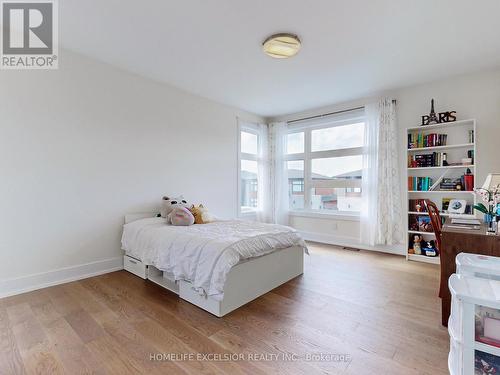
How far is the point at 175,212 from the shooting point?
3043mm

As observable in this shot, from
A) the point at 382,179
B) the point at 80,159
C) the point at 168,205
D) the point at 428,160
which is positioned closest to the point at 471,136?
the point at 428,160

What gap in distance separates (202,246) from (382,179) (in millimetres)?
3150

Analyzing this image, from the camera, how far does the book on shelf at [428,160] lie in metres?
3.45

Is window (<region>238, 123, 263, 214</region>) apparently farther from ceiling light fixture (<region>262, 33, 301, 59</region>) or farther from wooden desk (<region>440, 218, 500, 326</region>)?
wooden desk (<region>440, 218, 500, 326</region>)

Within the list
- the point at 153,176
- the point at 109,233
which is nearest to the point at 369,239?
the point at 153,176

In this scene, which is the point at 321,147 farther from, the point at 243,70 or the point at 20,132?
the point at 20,132

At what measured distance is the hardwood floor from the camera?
1488 millimetres

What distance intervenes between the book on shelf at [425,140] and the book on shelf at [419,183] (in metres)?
0.49

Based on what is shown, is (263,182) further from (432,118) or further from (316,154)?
(432,118)

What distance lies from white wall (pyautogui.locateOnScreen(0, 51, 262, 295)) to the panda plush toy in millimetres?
305

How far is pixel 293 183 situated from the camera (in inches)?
206

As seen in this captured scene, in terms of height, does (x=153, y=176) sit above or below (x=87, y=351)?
above

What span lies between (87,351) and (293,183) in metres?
4.31

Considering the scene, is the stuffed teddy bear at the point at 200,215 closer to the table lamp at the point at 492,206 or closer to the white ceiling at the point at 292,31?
the white ceiling at the point at 292,31
